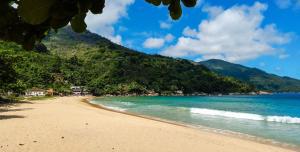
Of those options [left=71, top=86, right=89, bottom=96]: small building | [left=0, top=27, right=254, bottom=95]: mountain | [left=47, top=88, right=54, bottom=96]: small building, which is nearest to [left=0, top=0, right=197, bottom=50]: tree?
[left=47, top=88, right=54, bottom=96]: small building

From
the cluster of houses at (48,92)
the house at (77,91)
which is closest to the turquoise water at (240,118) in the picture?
the cluster of houses at (48,92)

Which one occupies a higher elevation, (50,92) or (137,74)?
(137,74)

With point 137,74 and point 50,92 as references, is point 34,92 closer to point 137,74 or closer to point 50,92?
point 50,92

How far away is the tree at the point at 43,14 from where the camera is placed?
0.97 meters

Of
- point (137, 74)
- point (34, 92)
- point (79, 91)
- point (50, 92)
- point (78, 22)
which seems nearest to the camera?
point (78, 22)

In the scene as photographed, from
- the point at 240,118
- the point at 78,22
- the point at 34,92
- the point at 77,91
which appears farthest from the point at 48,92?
the point at 78,22

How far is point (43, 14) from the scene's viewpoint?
3.26 feet

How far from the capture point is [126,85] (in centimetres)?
15150

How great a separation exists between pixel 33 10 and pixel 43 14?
0.15 feet

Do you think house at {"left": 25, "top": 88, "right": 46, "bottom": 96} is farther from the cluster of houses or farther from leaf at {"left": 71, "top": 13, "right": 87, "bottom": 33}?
leaf at {"left": 71, "top": 13, "right": 87, "bottom": 33}

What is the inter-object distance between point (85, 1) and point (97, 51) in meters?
189

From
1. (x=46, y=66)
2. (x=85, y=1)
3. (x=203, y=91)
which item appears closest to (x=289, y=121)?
(x=85, y=1)

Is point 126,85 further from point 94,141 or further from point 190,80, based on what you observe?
point 94,141

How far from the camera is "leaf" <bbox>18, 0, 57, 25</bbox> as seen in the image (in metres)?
0.94
